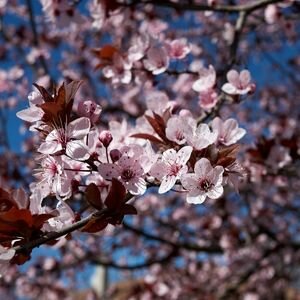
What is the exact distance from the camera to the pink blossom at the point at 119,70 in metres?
2.02

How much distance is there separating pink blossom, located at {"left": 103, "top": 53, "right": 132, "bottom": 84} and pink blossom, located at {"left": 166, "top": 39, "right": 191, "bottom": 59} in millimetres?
180

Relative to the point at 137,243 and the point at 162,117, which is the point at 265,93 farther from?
the point at 162,117

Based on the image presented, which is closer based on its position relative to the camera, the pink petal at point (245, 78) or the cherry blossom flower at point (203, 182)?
the cherry blossom flower at point (203, 182)

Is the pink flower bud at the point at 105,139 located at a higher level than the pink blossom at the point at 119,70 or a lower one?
higher

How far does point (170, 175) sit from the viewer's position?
116 centimetres

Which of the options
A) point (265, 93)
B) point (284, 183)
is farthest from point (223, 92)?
point (265, 93)

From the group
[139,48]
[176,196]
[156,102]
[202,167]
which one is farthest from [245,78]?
[176,196]

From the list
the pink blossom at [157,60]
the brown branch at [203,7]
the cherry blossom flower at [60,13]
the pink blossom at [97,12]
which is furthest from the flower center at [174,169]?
the cherry blossom flower at [60,13]

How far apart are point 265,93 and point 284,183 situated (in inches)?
153

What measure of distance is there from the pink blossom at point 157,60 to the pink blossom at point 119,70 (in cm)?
9

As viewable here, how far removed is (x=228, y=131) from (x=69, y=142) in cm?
52

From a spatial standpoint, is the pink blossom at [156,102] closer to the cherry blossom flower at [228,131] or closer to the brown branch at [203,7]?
the cherry blossom flower at [228,131]

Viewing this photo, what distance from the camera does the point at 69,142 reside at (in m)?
1.14

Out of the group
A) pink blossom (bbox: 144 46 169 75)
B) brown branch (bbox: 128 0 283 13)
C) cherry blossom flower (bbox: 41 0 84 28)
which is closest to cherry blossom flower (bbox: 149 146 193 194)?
pink blossom (bbox: 144 46 169 75)
